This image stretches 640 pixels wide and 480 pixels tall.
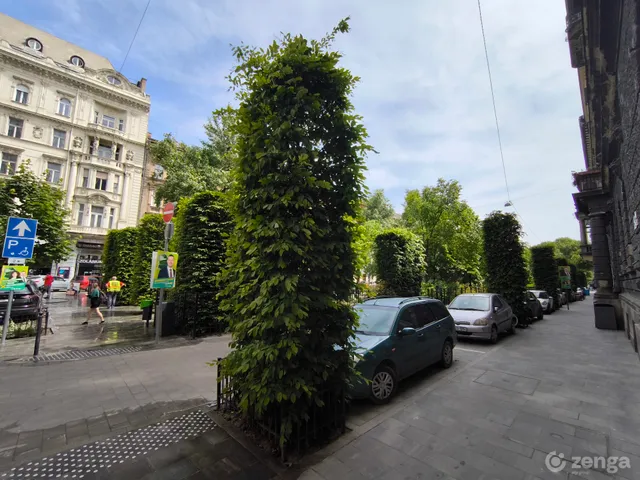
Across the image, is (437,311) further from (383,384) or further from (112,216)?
(112,216)

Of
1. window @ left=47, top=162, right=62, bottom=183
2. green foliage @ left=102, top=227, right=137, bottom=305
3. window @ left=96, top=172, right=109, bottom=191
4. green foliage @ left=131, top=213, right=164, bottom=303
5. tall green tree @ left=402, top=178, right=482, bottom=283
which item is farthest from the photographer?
window @ left=96, top=172, right=109, bottom=191

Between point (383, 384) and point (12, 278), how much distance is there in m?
9.63

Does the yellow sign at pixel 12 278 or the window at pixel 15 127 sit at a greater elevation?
the window at pixel 15 127

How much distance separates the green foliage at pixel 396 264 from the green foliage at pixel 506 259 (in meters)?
3.19

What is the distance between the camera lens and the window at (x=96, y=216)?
30672mm

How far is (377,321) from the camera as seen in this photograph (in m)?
5.57

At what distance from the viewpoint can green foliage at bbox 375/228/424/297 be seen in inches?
516

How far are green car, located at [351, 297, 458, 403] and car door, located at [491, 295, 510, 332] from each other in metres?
3.51

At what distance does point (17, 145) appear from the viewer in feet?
89.6

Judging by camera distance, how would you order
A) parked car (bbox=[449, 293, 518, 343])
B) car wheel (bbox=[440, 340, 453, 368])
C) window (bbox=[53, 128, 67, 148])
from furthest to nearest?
window (bbox=[53, 128, 67, 148]) < parked car (bbox=[449, 293, 518, 343]) < car wheel (bbox=[440, 340, 453, 368])

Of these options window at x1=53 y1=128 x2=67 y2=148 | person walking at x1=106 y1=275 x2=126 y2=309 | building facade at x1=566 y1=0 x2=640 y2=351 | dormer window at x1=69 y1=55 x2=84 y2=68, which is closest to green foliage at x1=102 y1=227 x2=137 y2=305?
person walking at x1=106 y1=275 x2=126 y2=309

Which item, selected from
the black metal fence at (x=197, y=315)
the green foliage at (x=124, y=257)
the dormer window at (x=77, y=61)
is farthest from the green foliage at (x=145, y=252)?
the dormer window at (x=77, y=61)

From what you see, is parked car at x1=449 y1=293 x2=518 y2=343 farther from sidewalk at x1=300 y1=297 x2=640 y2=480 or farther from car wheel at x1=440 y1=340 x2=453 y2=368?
car wheel at x1=440 y1=340 x2=453 y2=368

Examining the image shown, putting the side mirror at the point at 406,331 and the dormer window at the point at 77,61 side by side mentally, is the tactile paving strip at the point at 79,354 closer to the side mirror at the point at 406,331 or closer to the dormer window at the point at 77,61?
the side mirror at the point at 406,331
